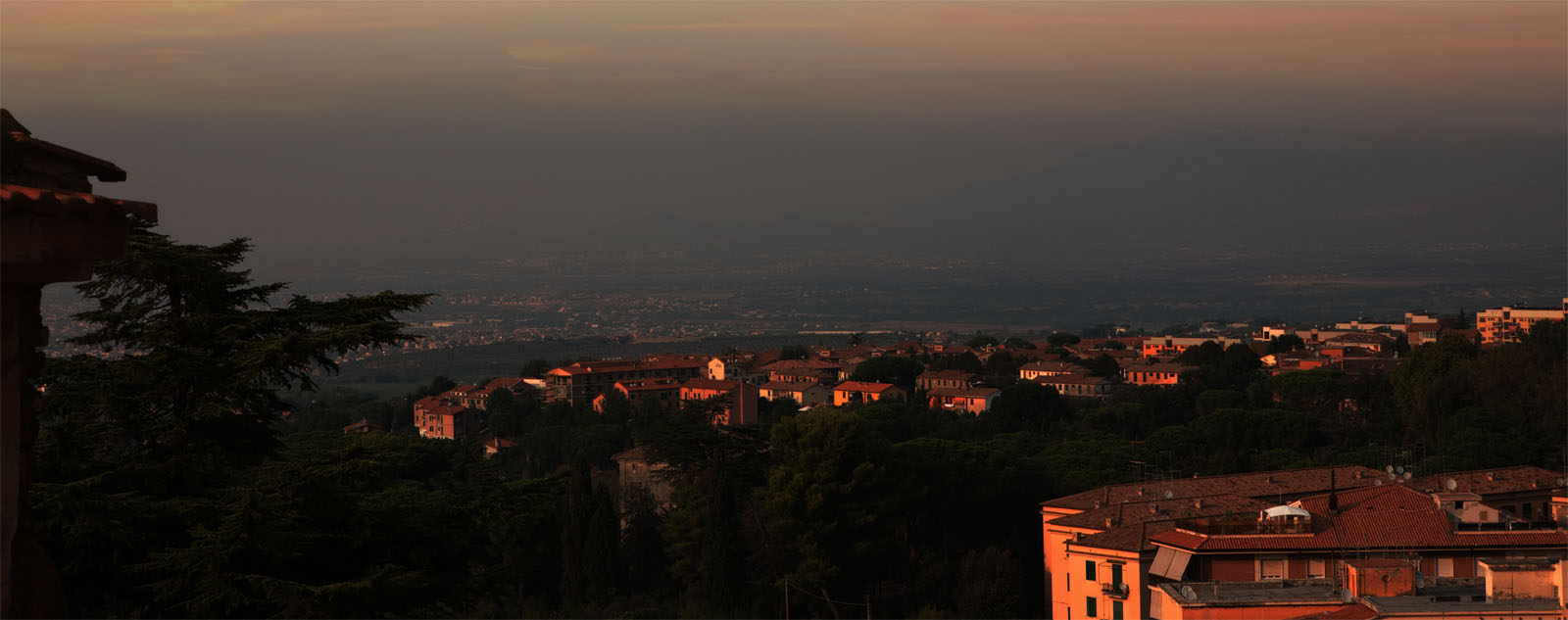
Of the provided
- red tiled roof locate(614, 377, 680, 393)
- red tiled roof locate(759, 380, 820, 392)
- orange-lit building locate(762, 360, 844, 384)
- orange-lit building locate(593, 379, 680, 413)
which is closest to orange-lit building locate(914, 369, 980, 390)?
red tiled roof locate(759, 380, 820, 392)

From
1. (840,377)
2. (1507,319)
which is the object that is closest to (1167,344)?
(1507,319)

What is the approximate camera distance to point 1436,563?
18.5 metres

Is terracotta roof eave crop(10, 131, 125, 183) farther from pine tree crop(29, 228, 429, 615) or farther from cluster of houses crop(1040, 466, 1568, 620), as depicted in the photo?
cluster of houses crop(1040, 466, 1568, 620)

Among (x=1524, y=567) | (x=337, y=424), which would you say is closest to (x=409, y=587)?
(x=1524, y=567)

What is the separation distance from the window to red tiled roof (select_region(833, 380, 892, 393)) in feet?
146

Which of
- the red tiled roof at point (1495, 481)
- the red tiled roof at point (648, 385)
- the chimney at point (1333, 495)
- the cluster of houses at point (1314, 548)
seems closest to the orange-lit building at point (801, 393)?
the red tiled roof at point (648, 385)

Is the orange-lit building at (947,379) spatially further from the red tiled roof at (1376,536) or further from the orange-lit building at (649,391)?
the red tiled roof at (1376,536)

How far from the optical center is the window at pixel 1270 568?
17531 millimetres

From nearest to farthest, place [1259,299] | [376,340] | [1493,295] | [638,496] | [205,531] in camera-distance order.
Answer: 1. [205,531]
2. [376,340]
3. [638,496]
4. [1493,295]
5. [1259,299]

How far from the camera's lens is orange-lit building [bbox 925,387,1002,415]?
191 feet

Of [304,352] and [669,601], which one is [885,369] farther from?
[304,352]

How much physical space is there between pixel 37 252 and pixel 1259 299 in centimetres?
19639

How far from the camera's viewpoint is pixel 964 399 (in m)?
59.4

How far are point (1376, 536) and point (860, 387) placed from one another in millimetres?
45100
